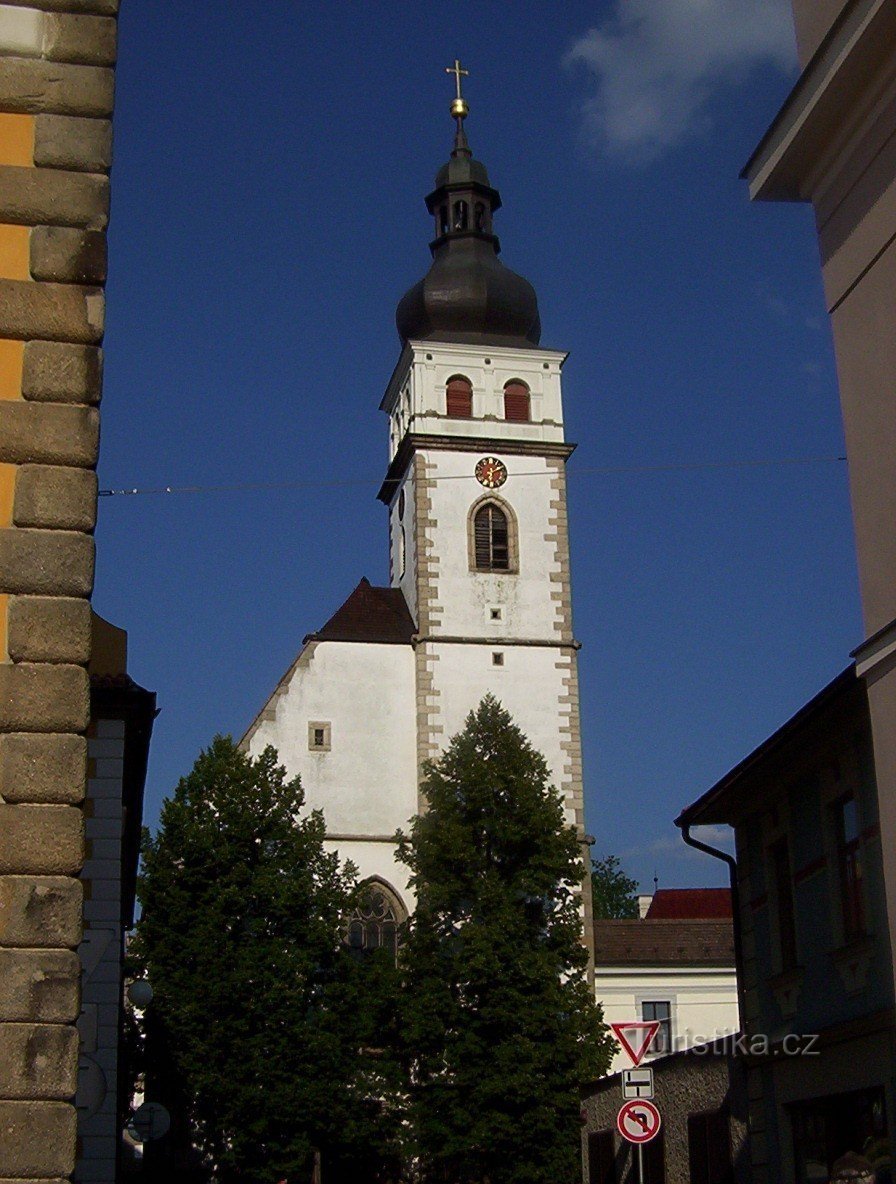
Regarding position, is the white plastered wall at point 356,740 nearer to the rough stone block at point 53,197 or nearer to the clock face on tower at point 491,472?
the clock face on tower at point 491,472

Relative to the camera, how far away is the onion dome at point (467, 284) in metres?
46.5

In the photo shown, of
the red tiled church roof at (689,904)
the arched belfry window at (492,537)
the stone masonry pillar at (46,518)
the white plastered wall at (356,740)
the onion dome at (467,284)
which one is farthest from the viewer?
the red tiled church roof at (689,904)

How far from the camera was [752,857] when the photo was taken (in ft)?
59.2

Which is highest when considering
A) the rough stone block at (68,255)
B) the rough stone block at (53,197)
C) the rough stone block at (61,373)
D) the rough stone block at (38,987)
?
the rough stone block at (53,197)

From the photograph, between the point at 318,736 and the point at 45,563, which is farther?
the point at 318,736

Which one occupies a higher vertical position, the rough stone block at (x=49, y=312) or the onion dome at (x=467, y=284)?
the onion dome at (x=467, y=284)

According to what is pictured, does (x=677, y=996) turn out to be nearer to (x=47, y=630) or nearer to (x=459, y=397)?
(x=459, y=397)

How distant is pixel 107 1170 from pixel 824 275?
11.6 meters

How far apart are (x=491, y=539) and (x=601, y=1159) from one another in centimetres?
2144

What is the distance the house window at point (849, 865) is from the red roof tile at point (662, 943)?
28.3m

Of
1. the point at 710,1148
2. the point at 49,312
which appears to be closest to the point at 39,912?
the point at 49,312

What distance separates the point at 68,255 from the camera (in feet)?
27.7

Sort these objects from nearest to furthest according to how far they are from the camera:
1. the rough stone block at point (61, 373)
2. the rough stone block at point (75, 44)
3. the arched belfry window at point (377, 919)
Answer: the rough stone block at point (61, 373)
the rough stone block at point (75, 44)
the arched belfry window at point (377, 919)

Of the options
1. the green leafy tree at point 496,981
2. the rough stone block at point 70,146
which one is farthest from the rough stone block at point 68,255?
the green leafy tree at point 496,981
